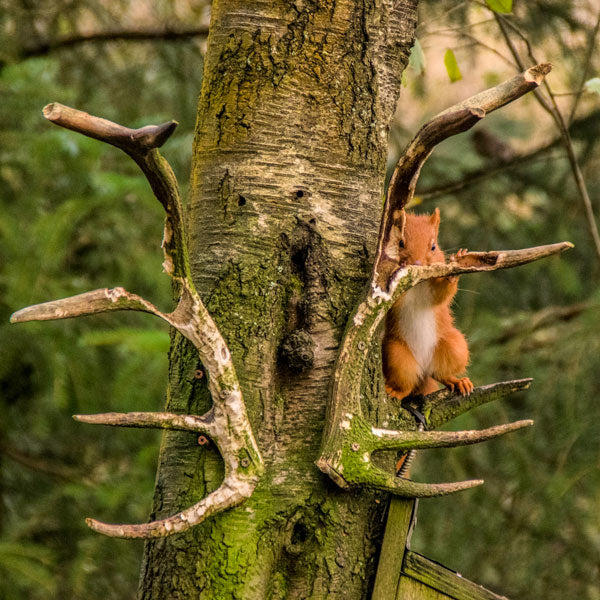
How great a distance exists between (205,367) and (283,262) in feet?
0.81

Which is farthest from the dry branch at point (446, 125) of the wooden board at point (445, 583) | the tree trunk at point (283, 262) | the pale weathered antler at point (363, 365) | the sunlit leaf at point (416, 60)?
the sunlit leaf at point (416, 60)

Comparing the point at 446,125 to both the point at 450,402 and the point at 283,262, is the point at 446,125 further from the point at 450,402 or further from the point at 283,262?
the point at 450,402

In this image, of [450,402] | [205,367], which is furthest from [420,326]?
[205,367]

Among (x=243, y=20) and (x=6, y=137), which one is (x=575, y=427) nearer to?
(x=243, y=20)

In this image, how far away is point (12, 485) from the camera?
3865 mm

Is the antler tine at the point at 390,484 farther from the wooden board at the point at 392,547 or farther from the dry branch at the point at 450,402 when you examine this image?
the dry branch at the point at 450,402

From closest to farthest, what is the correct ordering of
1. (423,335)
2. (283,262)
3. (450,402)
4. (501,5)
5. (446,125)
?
1. (446,125)
2. (283,262)
3. (450,402)
4. (501,5)
5. (423,335)

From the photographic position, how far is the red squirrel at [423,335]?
76.8 inches

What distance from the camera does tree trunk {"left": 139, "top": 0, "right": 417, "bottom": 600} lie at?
1.23 metres

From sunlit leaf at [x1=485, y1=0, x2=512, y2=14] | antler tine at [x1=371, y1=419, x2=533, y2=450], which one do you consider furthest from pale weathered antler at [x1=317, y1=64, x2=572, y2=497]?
sunlit leaf at [x1=485, y1=0, x2=512, y2=14]

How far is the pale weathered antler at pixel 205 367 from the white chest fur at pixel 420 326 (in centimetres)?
93

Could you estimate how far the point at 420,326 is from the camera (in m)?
2.08

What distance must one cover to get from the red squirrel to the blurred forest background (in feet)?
1.94

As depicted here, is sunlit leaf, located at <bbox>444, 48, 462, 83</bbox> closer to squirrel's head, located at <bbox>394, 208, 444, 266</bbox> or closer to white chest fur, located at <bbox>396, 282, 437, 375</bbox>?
squirrel's head, located at <bbox>394, 208, 444, 266</bbox>
